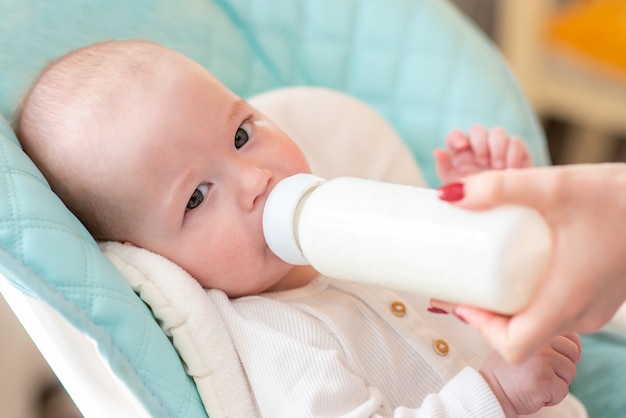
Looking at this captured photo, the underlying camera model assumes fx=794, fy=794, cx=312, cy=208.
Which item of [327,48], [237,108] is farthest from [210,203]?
[327,48]

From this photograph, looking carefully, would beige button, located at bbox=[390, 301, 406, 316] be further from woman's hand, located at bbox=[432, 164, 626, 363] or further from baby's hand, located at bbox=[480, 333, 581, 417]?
woman's hand, located at bbox=[432, 164, 626, 363]

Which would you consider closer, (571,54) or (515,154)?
(515,154)

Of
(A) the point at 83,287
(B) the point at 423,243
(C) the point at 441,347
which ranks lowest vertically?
(C) the point at 441,347

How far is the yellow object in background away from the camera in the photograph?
1868mm

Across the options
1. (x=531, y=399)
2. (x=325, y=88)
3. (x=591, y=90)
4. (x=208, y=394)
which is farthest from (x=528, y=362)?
(x=591, y=90)

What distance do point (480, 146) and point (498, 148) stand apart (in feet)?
0.08

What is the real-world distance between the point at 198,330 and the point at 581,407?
41 cm

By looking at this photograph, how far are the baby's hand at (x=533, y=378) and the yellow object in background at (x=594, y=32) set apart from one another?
131 centimetres

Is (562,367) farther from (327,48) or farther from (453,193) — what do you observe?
(327,48)

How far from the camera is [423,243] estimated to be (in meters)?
0.56

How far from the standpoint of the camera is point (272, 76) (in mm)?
1177

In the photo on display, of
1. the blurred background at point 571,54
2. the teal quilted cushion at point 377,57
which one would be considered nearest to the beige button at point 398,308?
the teal quilted cushion at point 377,57

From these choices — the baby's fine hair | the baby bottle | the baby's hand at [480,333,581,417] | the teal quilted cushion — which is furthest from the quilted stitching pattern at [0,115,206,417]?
the teal quilted cushion

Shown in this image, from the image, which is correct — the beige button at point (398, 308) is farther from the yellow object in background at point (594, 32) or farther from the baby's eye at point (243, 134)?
the yellow object in background at point (594, 32)
